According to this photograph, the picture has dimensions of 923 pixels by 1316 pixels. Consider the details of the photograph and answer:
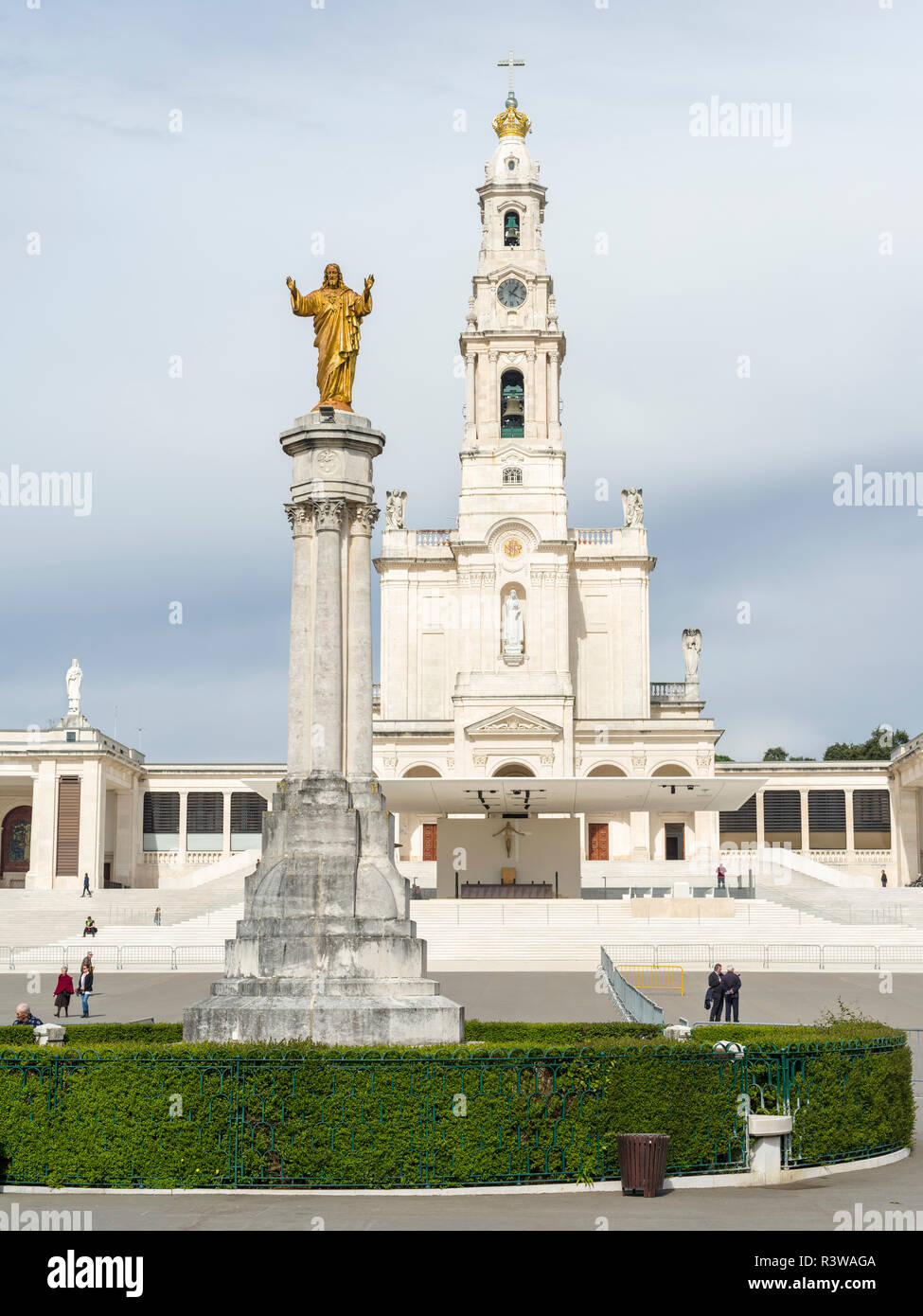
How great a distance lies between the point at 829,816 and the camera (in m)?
81.4

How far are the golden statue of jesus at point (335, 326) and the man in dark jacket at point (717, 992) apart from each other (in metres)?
13.2

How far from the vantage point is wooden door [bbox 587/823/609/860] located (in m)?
73.3

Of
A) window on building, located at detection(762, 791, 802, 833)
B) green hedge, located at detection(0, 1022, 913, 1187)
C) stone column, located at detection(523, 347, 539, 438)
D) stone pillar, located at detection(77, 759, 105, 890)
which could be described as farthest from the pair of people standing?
window on building, located at detection(762, 791, 802, 833)

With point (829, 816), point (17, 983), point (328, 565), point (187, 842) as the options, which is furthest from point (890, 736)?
point (328, 565)

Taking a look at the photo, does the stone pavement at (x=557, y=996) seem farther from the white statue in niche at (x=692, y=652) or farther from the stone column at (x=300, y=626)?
the white statue in niche at (x=692, y=652)

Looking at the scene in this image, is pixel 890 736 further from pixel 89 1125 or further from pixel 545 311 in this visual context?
pixel 89 1125

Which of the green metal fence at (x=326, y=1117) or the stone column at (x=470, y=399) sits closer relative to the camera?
the green metal fence at (x=326, y=1117)

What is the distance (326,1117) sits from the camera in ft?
43.1

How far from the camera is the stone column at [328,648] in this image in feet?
62.7

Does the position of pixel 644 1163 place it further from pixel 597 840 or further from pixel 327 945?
pixel 597 840

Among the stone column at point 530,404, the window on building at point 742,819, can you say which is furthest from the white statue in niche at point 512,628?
the window on building at point 742,819

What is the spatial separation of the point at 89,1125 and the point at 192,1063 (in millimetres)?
1075

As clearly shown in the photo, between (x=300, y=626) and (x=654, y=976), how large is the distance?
21822 millimetres

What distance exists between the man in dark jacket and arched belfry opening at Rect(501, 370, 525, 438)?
173 ft
